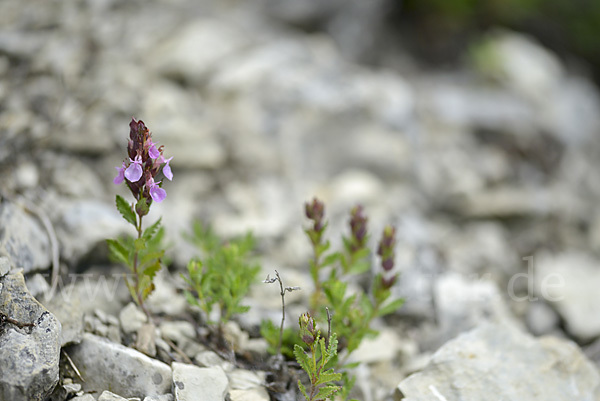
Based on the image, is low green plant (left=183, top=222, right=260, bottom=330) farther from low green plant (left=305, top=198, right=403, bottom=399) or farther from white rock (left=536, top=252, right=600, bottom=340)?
white rock (left=536, top=252, right=600, bottom=340)

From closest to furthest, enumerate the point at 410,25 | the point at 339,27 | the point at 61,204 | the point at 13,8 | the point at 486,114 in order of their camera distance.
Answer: the point at 61,204 < the point at 13,8 < the point at 486,114 < the point at 339,27 < the point at 410,25

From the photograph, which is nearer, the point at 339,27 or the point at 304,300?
the point at 304,300

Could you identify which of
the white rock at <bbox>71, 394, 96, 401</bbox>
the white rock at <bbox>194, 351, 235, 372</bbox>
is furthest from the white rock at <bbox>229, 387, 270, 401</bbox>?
the white rock at <bbox>71, 394, 96, 401</bbox>

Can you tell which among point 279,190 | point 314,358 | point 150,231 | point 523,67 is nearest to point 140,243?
point 150,231

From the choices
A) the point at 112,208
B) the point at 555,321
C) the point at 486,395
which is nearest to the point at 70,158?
the point at 112,208

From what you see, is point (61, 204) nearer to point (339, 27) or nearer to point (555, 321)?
point (555, 321)

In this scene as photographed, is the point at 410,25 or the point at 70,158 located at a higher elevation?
the point at 410,25
